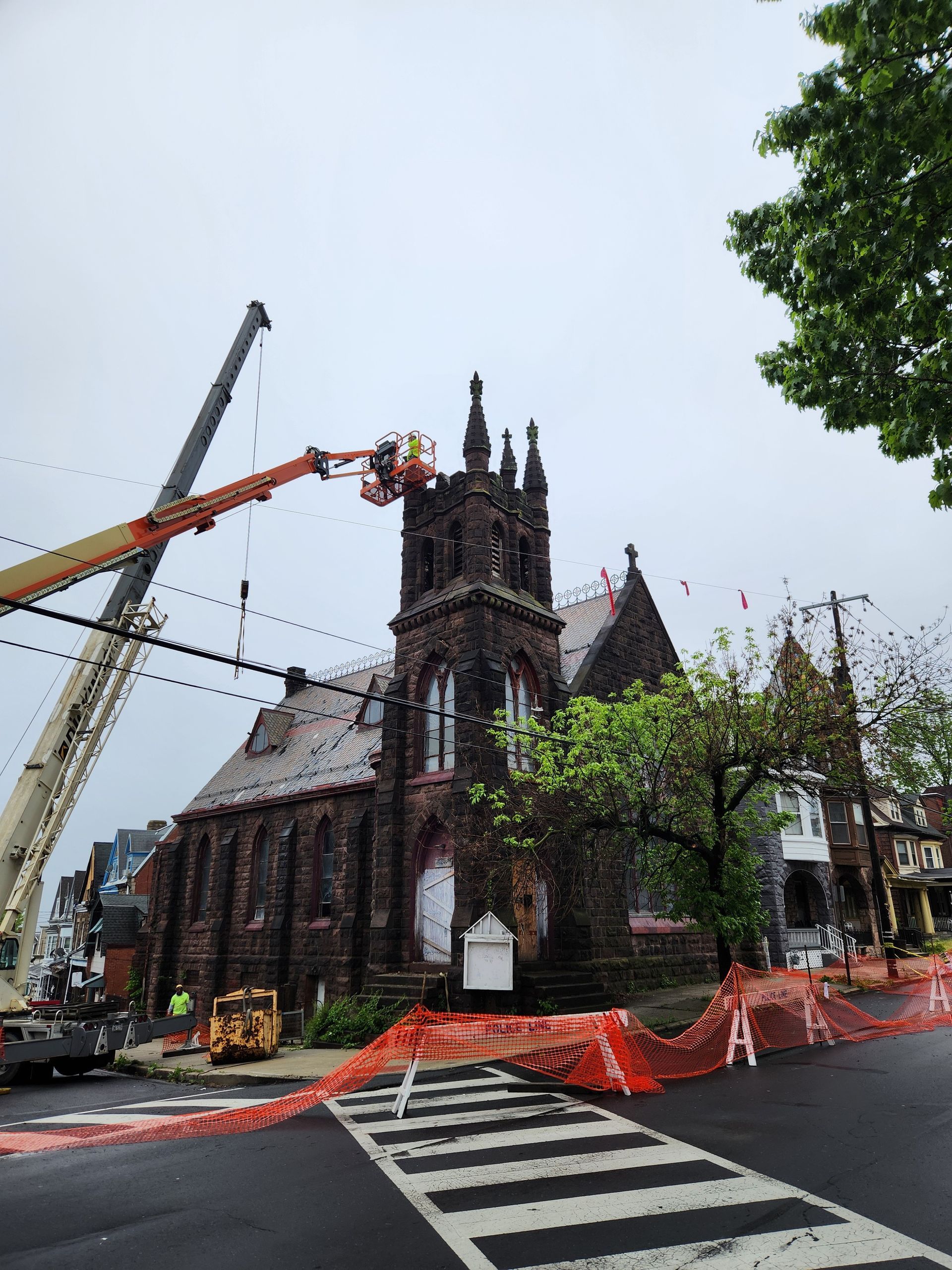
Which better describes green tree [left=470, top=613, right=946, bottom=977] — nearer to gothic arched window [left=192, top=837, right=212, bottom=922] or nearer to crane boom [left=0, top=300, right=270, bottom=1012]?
crane boom [left=0, top=300, right=270, bottom=1012]

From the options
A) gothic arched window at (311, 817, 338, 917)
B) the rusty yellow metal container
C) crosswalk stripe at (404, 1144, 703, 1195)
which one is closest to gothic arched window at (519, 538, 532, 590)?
gothic arched window at (311, 817, 338, 917)

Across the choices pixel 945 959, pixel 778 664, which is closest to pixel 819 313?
pixel 778 664

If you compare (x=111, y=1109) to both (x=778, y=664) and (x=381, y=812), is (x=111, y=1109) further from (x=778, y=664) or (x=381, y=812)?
(x=778, y=664)

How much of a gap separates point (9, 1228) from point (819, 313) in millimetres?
11770

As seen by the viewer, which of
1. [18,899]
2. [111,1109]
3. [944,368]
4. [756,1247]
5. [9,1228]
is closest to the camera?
[756,1247]

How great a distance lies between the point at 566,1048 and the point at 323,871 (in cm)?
1439

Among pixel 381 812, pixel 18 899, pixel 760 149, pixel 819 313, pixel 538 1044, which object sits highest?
pixel 760 149

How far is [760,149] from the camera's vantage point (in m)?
8.62

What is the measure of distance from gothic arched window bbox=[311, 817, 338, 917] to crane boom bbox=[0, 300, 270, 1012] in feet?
31.9

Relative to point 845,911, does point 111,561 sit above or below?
above

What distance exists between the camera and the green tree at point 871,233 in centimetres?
733

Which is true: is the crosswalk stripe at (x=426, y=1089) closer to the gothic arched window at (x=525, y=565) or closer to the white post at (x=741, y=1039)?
the white post at (x=741, y=1039)

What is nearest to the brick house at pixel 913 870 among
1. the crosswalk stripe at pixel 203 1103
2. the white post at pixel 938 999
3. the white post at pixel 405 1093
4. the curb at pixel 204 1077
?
the white post at pixel 938 999

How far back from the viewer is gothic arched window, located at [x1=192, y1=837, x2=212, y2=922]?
102 ft
